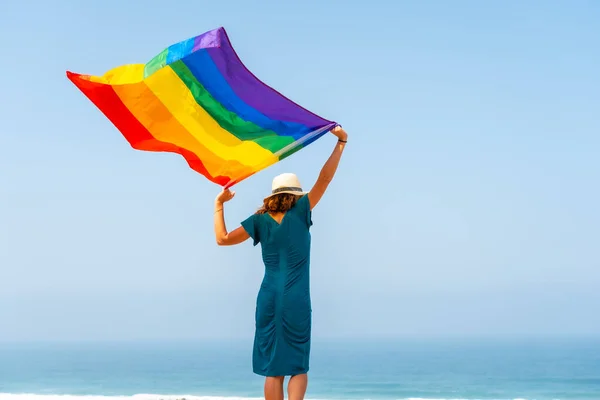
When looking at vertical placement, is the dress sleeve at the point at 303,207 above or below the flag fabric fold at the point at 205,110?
below

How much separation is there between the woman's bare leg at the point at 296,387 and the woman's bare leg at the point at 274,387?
0.06m

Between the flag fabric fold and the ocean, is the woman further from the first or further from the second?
the ocean

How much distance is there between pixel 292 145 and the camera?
5207mm

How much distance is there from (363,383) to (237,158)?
23.6 metres

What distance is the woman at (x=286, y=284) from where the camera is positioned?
182 inches

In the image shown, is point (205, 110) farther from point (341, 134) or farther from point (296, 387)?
point (296, 387)

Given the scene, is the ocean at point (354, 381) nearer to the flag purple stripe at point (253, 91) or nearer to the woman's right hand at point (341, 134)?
the flag purple stripe at point (253, 91)

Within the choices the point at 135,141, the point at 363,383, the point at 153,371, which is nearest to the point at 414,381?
the point at 363,383

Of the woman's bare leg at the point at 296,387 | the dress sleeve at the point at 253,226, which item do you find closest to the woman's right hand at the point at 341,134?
the dress sleeve at the point at 253,226

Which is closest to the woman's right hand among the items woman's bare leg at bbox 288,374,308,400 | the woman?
the woman

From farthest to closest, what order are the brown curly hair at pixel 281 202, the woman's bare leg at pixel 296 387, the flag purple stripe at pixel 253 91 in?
the flag purple stripe at pixel 253 91
the brown curly hair at pixel 281 202
the woman's bare leg at pixel 296 387

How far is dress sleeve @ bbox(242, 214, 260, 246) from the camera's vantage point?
187 inches

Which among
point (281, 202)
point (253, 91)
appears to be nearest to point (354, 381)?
point (253, 91)

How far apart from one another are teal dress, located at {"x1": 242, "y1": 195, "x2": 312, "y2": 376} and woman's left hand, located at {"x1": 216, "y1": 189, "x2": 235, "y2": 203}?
0.33 metres
